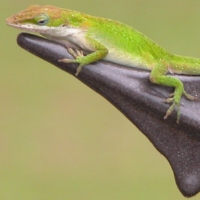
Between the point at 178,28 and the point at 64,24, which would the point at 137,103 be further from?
the point at 178,28

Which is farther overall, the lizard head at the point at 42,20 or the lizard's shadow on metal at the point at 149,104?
the lizard head at the point at 42,20

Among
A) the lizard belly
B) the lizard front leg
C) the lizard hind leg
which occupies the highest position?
the lizard front leg

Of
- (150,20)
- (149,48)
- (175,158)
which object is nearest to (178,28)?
(150,20)

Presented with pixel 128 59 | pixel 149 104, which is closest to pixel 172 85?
pixel 149 104

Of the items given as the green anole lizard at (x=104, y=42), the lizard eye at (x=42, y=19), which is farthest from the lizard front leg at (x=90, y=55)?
the lizard eye at (x=42, y=19)

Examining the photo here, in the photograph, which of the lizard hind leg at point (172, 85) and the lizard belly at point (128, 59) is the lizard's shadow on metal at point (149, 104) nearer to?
the lizard hind leg at point (172, 85)

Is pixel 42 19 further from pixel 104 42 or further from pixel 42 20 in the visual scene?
pixel 104 42

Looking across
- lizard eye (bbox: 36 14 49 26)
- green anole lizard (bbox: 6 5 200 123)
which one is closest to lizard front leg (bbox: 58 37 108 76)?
green anole lizard (bbox: 6 5 200 123)

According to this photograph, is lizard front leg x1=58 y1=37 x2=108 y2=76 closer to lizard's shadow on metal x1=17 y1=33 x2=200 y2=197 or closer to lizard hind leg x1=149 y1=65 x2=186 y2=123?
lizard's shadow on metal x1=17 y1=33 x2=200 y2=197
